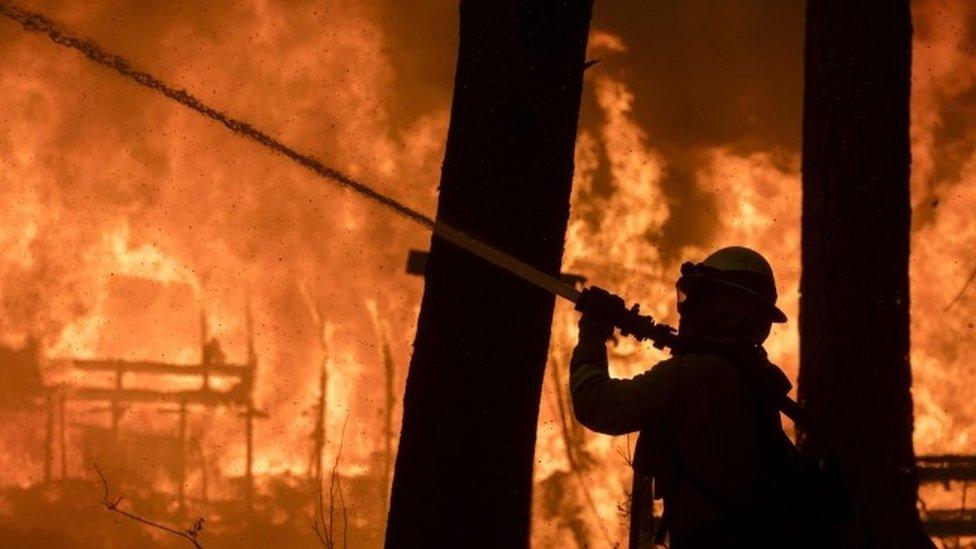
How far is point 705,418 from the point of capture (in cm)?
261

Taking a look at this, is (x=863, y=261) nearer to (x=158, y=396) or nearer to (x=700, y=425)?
(x=700, y=425)

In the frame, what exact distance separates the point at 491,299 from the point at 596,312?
0.97ft

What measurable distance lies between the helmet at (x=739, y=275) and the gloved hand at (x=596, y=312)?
0.20 meters

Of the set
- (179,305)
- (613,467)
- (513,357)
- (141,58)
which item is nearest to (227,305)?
(179,305)

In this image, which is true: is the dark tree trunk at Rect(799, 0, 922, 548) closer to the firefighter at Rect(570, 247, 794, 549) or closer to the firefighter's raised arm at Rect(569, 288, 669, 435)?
the firefighter at Rect(570, 247, 794, 549)

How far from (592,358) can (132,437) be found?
1277 cm

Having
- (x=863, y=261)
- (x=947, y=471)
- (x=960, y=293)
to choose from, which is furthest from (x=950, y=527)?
(x=863, y=261)

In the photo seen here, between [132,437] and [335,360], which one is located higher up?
[335,360]

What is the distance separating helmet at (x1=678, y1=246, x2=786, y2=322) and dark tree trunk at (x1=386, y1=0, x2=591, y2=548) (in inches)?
14.6

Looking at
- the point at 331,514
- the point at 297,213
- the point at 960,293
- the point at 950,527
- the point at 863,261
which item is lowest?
the point at 331,514

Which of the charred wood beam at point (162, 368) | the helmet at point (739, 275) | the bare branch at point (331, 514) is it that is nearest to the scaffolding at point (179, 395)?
the charred wood beam at point (162, 368)

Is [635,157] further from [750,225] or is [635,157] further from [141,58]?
[141,58]

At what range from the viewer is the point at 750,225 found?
→ 43.8ft

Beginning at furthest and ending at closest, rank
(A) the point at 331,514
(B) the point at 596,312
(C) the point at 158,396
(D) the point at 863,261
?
(C) the point at 158,396 → (D) the point at 863,261 → (A) the point at 331,514 → (B) the point at 596,312
